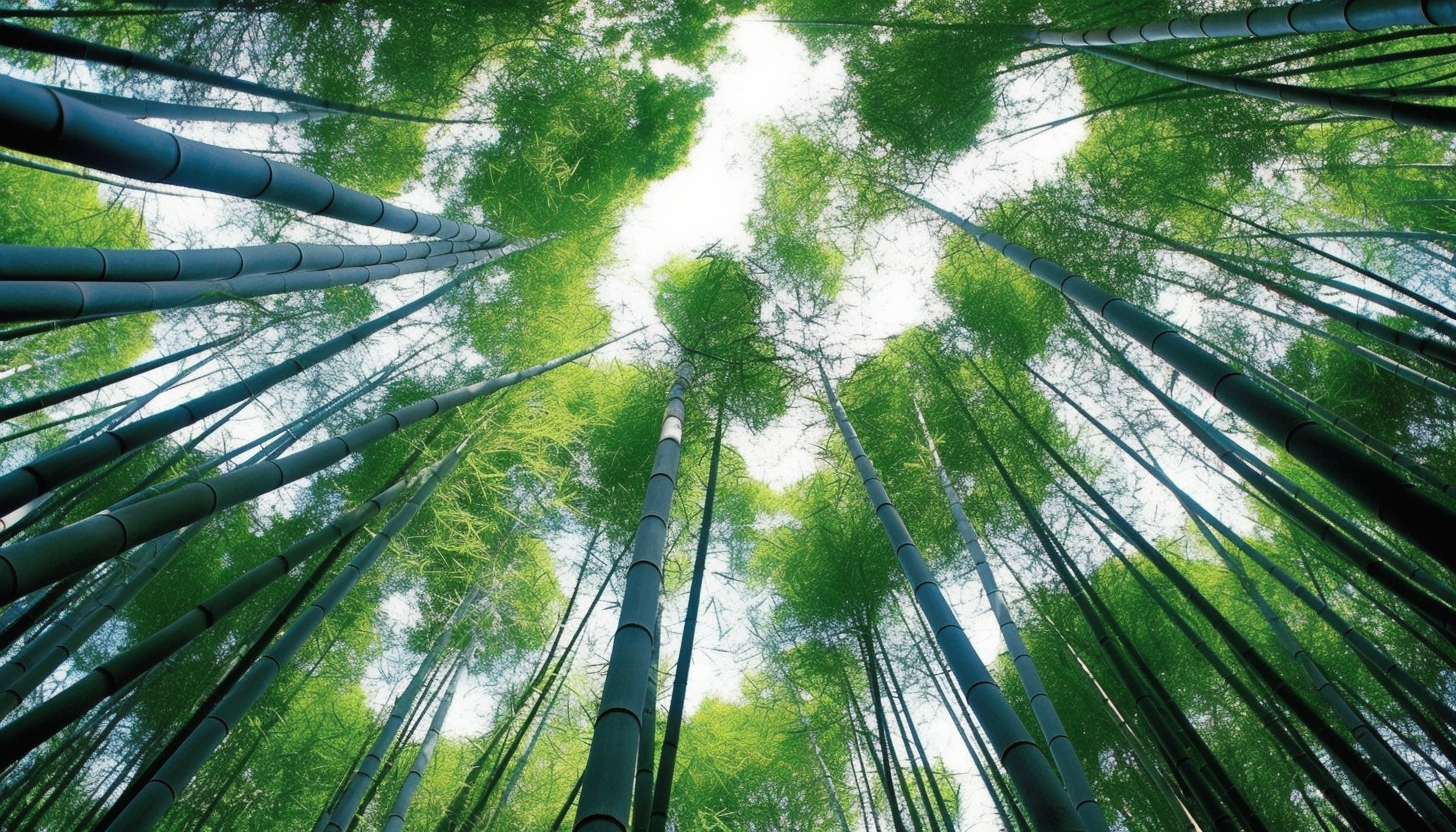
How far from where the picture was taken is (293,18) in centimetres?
319

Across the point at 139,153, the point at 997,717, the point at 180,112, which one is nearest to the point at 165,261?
the point at 139,153

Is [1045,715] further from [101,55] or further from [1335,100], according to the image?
[101,55]

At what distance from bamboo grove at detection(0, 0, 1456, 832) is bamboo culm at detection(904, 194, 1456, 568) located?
103 cm

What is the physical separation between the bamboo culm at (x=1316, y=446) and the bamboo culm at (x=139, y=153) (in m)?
2.20

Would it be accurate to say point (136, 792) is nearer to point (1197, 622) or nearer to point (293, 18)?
point (293, 18)

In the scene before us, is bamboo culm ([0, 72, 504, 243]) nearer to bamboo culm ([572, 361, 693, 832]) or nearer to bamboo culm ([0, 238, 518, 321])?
bamboo culm ([0, 238, 518, 321])

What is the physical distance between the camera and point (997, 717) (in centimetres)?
147

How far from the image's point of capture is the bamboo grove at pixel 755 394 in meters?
3.25

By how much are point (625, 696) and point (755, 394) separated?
293cm

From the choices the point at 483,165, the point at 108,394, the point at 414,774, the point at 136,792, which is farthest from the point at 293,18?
the point at 108,394

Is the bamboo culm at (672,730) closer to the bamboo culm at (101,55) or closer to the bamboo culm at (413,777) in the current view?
the bamboo culm at (413,777)

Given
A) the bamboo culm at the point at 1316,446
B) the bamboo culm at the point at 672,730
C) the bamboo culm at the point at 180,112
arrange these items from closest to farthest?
the bamboo culm at the point at 1316,446 < the bamboo culm at the point at 672,730 < the bamboo culm at the point at 180,112

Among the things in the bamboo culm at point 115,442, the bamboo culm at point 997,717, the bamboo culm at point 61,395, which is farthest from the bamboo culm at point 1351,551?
the bamboo culm at point 61,395

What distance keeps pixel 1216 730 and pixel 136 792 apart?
5.10 m
